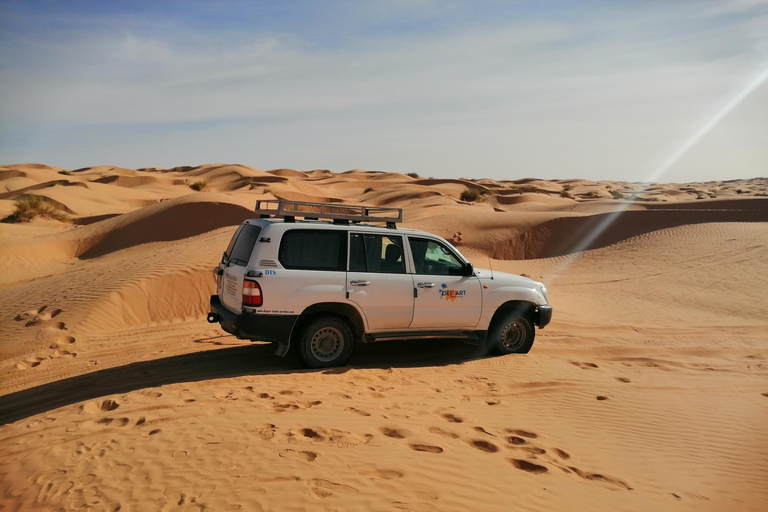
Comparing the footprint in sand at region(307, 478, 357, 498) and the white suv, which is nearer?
the footprint in sand at region(307, 478, 357, 498)

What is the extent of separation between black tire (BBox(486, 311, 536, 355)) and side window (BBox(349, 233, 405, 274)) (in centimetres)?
170

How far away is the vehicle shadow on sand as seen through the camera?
6535 millimetres

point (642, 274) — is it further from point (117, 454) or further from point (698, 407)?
point (117, 454)

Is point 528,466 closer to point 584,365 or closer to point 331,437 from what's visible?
point 331,437

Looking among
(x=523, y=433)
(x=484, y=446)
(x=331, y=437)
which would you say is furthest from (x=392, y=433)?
(x=523, y=433)

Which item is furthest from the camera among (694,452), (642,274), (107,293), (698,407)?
(642,274)

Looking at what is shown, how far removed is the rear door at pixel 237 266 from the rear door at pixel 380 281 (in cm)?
119

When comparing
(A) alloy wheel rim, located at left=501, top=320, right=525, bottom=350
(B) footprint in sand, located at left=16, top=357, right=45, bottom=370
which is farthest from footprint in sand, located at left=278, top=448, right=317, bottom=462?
(B) footprint in sand, located at left=16, top=357, right=45, bottom=370

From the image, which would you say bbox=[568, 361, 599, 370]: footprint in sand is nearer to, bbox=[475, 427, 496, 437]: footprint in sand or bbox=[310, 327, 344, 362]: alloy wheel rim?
bbox=[475, 427, 496, 437]: footprint in sand

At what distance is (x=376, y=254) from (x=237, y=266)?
66.2 inches

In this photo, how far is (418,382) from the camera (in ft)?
22.7

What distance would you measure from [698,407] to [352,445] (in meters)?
4.03

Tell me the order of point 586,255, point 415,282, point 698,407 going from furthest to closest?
point 586,255 < point 415,282 < point 698,407

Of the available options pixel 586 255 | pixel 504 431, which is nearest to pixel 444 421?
pixel 504 431
